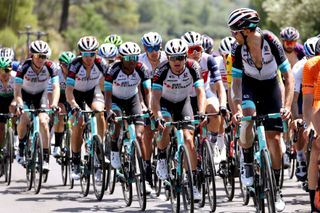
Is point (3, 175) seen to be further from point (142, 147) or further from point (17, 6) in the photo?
point (17, 6)

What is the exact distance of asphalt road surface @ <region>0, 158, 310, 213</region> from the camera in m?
12.2

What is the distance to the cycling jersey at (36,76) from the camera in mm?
→ 14930

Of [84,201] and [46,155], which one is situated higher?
[46,155]

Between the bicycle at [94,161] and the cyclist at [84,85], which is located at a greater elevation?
the cyclist at [84,85]

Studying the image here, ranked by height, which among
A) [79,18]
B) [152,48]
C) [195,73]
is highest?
[79,18]

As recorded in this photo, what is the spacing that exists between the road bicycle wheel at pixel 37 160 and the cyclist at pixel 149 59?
1.46 m

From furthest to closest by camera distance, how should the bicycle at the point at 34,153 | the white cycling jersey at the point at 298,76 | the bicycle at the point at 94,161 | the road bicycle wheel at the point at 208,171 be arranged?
the bicycle at the point at 34,153 → the bicycle at the point at 94,161 → the white cycling jersey at the point at 298,76 → the road bicycle wheel at the point at 208,171

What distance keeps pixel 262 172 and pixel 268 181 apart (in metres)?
0.23

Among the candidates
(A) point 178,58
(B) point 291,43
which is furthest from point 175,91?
(B) point 291,43

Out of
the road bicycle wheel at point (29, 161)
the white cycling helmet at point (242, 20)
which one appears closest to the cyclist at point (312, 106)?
the white cycling helmet at point (242, 20)

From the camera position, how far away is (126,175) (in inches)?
498

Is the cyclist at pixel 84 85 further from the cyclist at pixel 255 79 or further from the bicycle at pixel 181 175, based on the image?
the cyclist at pixel 255 79

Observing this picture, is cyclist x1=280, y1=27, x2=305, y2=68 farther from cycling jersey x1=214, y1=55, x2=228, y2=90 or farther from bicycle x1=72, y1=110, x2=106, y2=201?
bicycle x1=72, y1=110, x2=106, y2=201

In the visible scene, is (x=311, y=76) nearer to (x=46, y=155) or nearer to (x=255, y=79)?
(x=255, y=79)
